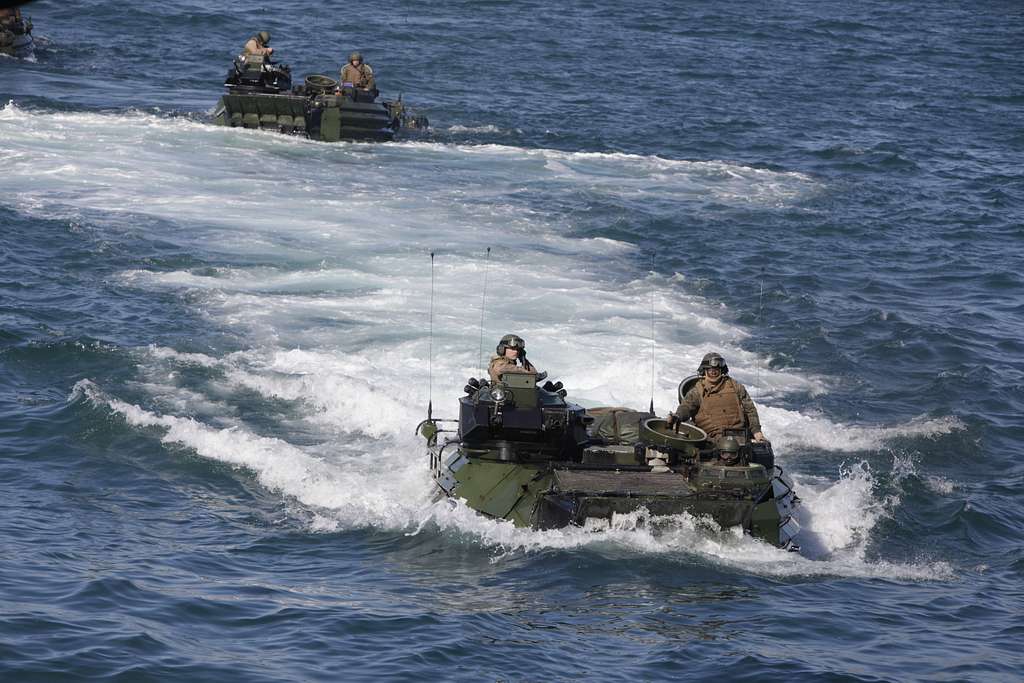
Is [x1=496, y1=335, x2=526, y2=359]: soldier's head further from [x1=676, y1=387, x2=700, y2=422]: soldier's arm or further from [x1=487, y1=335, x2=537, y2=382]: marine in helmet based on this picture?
Result: [x1=676, y1=387, x2=700, y2=422]: soldier's arm

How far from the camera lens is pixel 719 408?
49.8 ft

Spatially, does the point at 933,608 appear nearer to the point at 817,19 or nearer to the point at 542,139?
the point at 542,139

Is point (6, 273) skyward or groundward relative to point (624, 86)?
groundward

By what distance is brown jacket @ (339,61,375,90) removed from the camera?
120 ft

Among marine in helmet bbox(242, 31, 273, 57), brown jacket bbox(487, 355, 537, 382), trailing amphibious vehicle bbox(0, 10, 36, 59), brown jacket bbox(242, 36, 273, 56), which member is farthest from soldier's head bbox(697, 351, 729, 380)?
trailing amphibious vehicle bbox(0, 10, 36, 59)

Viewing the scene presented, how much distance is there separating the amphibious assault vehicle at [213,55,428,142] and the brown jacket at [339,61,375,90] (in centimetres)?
25

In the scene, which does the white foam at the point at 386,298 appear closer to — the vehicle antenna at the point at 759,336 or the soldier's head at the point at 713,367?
the vehicle antenna at the point at 759,336

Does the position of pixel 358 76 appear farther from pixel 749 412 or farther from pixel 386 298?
pixel 749 412

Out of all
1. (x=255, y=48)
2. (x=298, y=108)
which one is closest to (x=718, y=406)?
(x=298, y=108)

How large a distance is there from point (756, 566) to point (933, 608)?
1.49m

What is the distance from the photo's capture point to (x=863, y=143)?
38969 mm

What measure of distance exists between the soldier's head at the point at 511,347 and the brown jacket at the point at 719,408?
5.81 feet

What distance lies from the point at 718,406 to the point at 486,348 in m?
6.78

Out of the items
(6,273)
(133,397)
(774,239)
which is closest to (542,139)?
(774,239)
